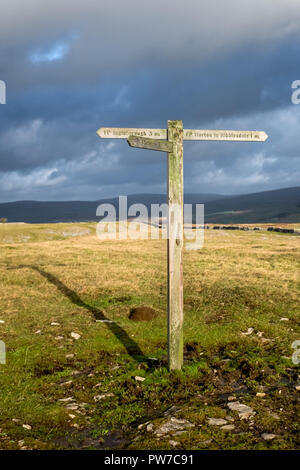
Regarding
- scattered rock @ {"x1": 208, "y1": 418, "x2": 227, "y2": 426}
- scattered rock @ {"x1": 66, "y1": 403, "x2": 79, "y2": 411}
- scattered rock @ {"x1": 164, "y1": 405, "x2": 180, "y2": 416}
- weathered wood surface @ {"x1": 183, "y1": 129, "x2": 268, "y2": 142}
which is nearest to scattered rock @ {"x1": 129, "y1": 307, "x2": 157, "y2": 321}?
scattered rock @ {"x1": 66, "y1": 403, "x2": 79, "y2": 411}

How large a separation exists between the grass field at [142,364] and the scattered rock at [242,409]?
62mm

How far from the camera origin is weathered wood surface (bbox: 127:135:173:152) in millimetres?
8931

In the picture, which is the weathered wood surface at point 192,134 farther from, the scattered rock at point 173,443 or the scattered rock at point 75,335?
the scattered rock at point 75,335

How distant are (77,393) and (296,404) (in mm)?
5295

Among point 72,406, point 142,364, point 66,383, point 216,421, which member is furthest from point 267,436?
point 66,383

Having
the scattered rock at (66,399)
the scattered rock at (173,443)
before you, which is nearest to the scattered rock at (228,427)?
the scattered rock at (173,443)

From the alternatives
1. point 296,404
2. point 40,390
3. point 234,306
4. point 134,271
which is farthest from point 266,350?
point 134,271

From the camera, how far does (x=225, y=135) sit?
34.1ft

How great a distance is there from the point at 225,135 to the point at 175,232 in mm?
3126

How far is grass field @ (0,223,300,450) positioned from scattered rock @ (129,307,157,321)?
0.30 meters

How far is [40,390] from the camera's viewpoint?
32.3 feet

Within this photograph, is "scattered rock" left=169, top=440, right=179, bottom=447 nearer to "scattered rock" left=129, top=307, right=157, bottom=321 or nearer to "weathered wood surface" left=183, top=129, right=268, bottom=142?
"weathered wood surface" left=183, top=129, right=268, bottom=142

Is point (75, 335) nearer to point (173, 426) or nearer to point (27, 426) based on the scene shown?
point (27, 426)
